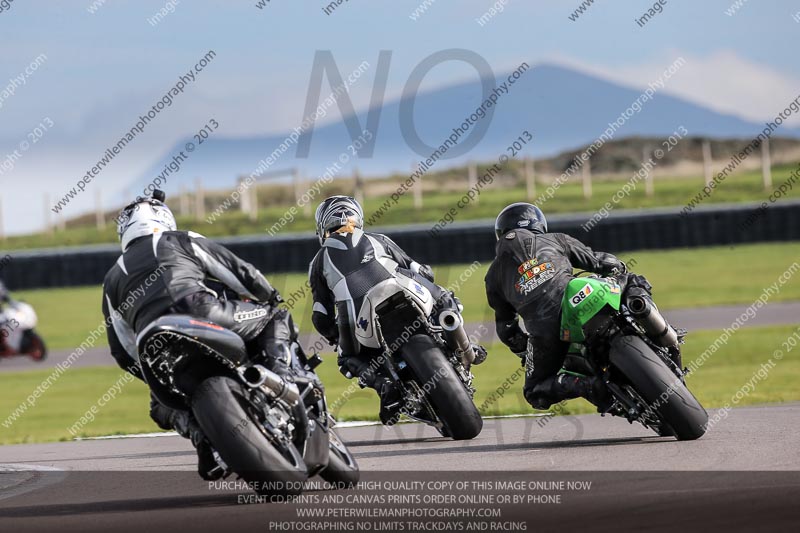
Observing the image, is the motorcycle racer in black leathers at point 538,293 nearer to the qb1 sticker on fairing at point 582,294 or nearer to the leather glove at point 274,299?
the qb1 sticker on fairing at point 582,294

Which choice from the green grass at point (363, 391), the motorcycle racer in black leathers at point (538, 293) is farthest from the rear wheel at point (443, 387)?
the green grass at point (363, 391)

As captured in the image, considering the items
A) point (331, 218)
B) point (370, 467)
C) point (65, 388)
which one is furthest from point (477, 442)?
point (65, 388)

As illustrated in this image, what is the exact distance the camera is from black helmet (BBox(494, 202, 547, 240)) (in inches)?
358

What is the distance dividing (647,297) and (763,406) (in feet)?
8.42

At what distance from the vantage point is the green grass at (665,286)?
23.8 m

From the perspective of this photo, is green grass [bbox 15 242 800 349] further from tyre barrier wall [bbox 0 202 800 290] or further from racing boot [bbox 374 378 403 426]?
racing boot [bbox 374 378 403 426]

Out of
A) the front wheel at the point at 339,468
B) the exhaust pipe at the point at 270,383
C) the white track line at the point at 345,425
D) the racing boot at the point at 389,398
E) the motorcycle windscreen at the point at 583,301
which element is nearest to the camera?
the exhaust pipe at the point at 270,383

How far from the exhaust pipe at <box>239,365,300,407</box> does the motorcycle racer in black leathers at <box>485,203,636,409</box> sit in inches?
96.1

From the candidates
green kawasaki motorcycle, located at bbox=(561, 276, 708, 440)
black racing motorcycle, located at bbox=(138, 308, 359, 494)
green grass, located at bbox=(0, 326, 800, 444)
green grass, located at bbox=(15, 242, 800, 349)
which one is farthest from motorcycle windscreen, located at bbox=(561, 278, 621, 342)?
green grass, located at bbox=(15, 242, 800, 349)

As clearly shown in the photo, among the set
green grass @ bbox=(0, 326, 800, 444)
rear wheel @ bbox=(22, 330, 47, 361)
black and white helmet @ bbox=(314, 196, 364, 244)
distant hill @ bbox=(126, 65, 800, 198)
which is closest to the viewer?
black and white helmet @ bbox=(314, 196, 364, 244)

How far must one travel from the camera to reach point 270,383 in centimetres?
645

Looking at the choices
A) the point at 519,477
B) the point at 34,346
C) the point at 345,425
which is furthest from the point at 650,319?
the point at 34,346

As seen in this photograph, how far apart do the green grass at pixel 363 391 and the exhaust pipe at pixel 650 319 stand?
2.86 meters

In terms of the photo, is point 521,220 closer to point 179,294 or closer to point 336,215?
point 336,215
